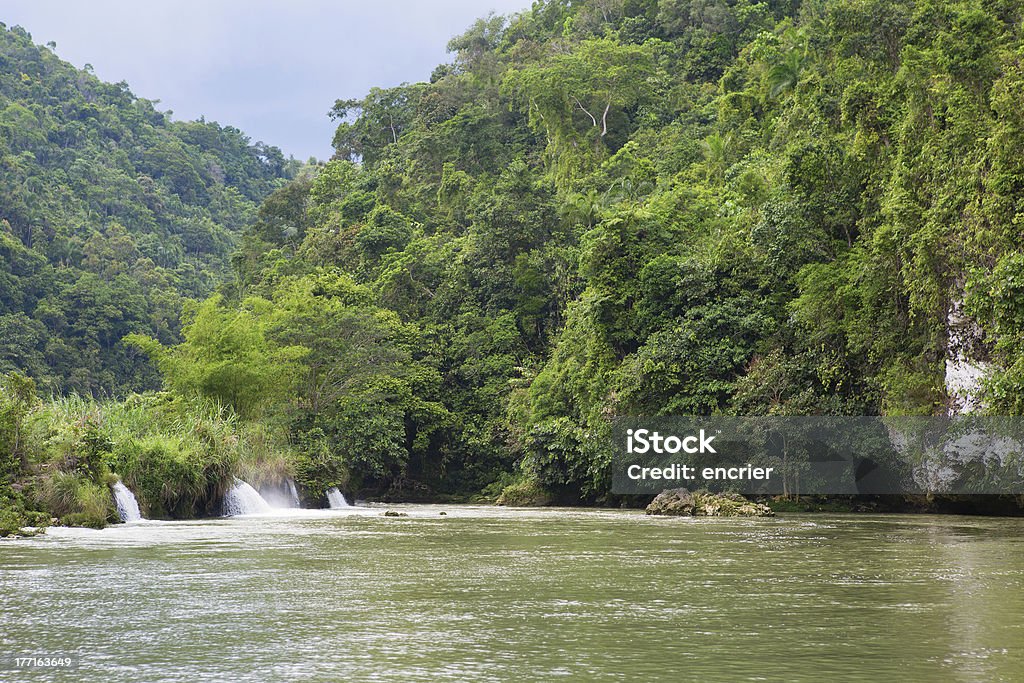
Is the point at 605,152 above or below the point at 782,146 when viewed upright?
above

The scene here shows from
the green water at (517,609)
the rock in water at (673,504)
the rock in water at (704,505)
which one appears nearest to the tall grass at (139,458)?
the green water at (517,609)

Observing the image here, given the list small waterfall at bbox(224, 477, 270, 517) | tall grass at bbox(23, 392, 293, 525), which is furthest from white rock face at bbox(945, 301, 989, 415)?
small waterfall at bbox(224, 477, 270, 517)

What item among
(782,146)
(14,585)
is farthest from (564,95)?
(14,585)

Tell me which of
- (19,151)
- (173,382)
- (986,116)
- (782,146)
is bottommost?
(173,382)

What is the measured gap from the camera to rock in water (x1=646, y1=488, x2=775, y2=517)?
2516 cm

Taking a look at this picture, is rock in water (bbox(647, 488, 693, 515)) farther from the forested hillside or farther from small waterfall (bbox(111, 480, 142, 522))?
the forested hillside

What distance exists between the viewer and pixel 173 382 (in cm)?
3161

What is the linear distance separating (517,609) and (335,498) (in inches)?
1010

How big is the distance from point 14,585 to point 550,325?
32.7 metres

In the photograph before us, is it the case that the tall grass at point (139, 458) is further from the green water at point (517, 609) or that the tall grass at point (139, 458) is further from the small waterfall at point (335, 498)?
the small waterfall at point (335, 498)

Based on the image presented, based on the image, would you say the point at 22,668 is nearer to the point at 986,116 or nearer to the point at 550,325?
the point at 986,116

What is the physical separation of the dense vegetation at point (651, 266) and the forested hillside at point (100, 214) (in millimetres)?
10784

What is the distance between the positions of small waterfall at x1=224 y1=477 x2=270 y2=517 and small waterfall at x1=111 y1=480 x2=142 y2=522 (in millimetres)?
2993

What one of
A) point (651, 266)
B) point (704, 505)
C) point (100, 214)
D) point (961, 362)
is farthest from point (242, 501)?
point (100, 214)
